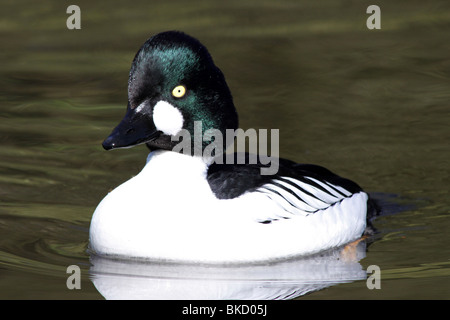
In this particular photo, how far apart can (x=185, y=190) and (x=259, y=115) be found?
14.5 feet

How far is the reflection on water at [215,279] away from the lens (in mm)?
7062

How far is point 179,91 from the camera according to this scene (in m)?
7.45

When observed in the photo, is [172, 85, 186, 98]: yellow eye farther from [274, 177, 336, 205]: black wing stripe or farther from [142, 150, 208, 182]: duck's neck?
[274, 177, 336, 205]: black wing stripe

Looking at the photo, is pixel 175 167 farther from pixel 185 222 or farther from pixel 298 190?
pixel 298 190

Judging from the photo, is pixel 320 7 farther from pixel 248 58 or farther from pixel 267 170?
pixel 267 170

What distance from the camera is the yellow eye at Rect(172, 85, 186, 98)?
24.4 feet

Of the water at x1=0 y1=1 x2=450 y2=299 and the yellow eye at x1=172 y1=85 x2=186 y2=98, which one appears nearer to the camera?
the yellow eye at x1=172 y1=85 x2=186 y2=98

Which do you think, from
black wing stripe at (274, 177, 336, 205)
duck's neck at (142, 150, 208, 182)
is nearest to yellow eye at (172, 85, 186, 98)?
duck's neck at (142, 150, 208, 182)

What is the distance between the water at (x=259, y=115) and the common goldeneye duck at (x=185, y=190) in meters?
0.23

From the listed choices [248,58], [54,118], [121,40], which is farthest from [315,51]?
[54,118]

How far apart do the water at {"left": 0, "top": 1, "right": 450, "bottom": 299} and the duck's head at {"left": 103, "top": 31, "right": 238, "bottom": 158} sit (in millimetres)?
1160

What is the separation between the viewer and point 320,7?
1554 centimetres

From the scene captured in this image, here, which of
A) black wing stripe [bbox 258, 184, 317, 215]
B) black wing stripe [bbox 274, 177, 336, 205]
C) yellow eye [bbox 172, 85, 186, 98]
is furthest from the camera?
black wing stripe [bbox 274, 177, 336, 205]

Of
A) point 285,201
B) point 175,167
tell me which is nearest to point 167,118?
point 175,167
